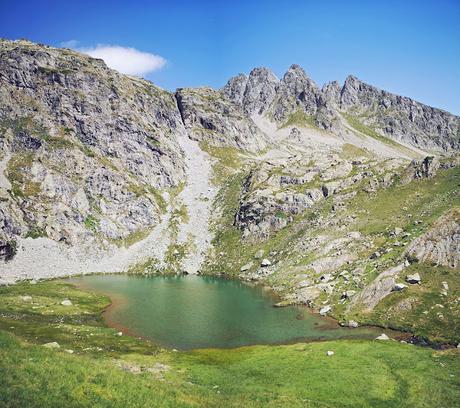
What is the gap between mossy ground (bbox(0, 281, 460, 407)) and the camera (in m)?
26.2

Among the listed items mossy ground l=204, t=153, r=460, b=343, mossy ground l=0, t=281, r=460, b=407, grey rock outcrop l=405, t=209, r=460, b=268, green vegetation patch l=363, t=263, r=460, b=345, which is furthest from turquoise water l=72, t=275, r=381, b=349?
grey rock outcrop l=405, t=209, r=460, b=268

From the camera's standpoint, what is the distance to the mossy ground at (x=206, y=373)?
86.1ft

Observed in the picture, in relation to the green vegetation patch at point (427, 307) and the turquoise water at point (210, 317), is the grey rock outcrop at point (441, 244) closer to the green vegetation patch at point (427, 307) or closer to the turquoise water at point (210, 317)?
the green vegetation patch at point (427, 307)

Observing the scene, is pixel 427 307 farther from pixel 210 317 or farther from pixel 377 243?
pixel 210 317

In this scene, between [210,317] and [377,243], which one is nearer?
→ [210,317]

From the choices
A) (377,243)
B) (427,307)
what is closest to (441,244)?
(427,307)

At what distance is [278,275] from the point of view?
5285 inches

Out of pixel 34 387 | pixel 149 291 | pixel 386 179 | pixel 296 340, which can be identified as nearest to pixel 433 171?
pixel 386 179

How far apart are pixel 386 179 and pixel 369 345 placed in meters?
117

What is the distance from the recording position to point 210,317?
303 feet

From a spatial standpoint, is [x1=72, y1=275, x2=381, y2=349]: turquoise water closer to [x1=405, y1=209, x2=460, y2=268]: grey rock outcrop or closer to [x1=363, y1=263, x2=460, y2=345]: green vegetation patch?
[x1=363, y1=263, x2=460, y2=345]: green vegetation patch

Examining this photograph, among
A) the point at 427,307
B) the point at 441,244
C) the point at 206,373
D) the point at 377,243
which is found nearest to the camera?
the point at 206,373

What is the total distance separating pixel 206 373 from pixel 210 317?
40037mm

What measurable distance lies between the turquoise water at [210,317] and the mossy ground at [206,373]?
7.29 meters
